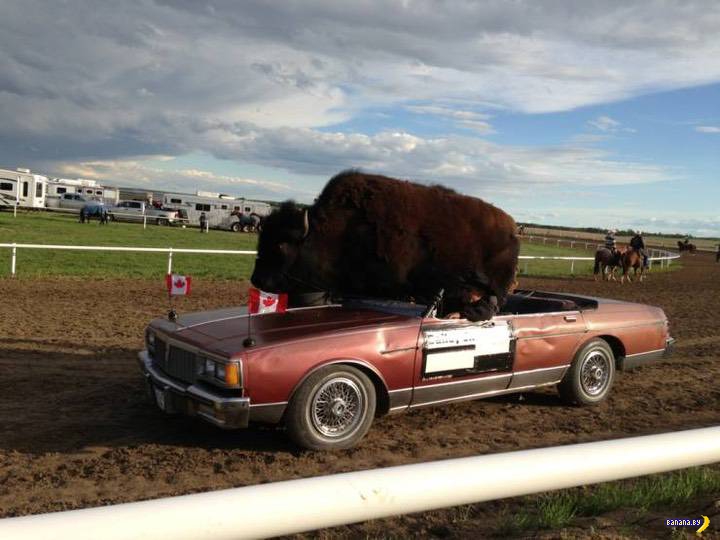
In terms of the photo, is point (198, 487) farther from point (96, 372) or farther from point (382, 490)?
Answer: point (96, 372)

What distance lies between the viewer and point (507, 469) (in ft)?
6.27

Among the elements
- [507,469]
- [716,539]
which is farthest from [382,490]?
[716,539]

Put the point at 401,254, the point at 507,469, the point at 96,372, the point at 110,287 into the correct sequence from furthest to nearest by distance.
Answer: the point at 110,287
the point at 96,372
the point at 401,254
the point at 507,469

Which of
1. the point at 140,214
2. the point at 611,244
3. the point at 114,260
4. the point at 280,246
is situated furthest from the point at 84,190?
the point at 280,246

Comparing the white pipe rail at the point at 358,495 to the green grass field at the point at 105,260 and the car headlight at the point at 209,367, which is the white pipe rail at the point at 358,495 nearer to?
the car headlight at the point at 209,367

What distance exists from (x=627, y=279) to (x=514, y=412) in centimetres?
1990

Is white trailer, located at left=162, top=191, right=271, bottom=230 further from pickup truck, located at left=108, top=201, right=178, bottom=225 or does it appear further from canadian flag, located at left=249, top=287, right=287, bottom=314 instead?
canadian flag, located at left=249, top=287, right=287, bottom=314

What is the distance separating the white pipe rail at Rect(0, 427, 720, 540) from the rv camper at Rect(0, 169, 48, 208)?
150 ft

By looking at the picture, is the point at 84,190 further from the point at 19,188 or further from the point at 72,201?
the point at 19,188

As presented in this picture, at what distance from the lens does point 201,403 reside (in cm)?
451

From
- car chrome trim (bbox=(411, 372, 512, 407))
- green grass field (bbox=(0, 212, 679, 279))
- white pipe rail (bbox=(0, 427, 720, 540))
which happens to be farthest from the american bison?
green grass field (bbox=(0, 212, 679, 279))

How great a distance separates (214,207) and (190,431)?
45.0 meters

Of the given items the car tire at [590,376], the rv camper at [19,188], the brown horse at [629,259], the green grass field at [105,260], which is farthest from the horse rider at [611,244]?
the rv camper at [19,188]

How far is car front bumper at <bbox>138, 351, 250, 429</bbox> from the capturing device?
439 centimetres
